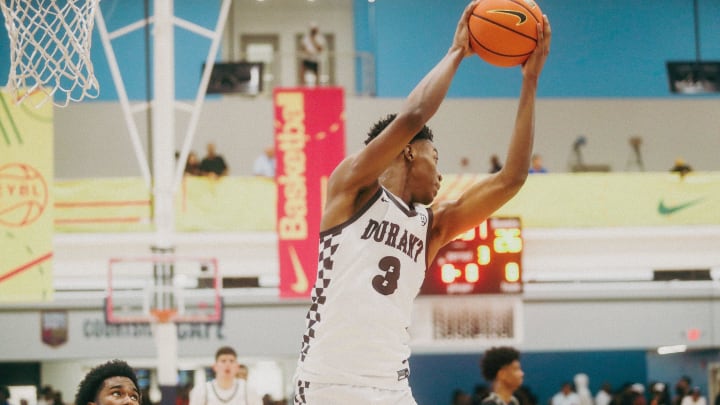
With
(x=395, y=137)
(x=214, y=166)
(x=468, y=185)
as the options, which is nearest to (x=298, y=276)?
(x=468, y=185)

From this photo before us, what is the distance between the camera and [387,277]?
3570 millimetres

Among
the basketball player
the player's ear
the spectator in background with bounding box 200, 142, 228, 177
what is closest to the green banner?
the spectator in background with bounding box 200, 142, 228, 177

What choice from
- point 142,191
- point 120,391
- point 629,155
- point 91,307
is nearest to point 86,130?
point 91,307

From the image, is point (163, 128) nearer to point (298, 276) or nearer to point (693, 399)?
point (298, 276)

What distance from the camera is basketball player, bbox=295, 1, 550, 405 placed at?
11.4 ft

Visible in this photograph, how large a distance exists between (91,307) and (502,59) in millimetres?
14493

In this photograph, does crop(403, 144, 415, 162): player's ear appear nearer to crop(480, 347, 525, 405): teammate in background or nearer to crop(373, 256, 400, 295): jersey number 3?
crop(373, 256, 400, 295): jersey number 3

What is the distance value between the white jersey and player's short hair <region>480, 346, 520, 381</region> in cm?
347

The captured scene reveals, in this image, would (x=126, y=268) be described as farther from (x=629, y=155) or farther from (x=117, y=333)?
(x=629, y=155)

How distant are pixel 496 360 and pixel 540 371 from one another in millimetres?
16951

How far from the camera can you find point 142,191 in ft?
47.6

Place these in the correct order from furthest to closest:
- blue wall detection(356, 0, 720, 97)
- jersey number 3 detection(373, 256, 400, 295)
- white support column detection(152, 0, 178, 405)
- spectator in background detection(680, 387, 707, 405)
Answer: blue wall detection(356, 0, 720, 97)
spectator in background detection(680, 387, 707, 405)
white support column detection(152, 0, 178, 405)
jersey number 3 detection(373, 256, 400, 295)

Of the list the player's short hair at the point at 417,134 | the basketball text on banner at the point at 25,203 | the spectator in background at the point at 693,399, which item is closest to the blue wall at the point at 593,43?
the spectator in background at the point at 693,399

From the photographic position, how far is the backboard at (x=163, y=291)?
38.6ft
